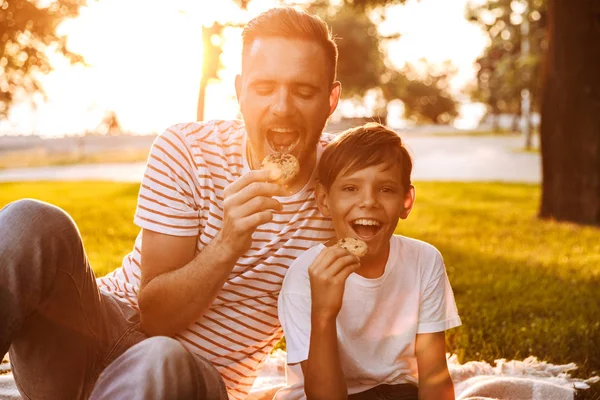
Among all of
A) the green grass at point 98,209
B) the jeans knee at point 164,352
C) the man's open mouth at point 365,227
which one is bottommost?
the green grass at point 98,209

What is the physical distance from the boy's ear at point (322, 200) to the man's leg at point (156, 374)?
33.3 inches

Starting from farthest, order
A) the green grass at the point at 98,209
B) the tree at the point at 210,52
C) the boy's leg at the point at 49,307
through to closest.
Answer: the green grass at the point at 98,209, the tree at the point at 210,52, the boy's leg at the point at 49,307

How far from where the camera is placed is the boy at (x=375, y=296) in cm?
268

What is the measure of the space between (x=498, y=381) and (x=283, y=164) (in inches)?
68.6

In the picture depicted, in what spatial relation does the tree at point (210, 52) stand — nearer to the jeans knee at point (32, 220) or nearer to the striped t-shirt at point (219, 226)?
the striped t-shirt at point (219, 226)

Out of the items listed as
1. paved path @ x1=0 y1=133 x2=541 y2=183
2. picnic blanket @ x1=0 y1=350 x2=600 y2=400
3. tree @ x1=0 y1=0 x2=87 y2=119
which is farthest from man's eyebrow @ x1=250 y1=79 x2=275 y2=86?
paved path @ x1=0 y1=133 x2=541 y2=183

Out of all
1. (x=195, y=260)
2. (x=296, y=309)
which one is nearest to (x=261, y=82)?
(x=195, y=260)

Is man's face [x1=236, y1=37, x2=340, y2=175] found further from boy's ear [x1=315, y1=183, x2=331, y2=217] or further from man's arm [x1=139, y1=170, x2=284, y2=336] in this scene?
man's arm [x1=139, y1=170, x2=284, y2=336]

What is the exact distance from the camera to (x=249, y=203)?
2.37 m

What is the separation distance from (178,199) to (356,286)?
0.74 meters

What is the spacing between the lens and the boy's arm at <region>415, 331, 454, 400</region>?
8.71ft

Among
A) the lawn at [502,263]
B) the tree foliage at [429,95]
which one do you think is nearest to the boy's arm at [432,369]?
the lawn at [502,263]

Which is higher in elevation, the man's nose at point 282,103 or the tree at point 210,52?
the tree at point 210,52

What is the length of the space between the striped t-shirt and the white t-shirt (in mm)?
115
